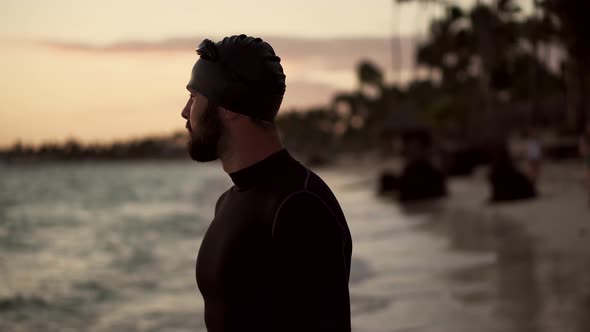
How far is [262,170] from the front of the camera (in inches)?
91.0

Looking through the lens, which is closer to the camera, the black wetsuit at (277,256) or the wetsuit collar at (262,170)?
the black wetsuit at (277,256)

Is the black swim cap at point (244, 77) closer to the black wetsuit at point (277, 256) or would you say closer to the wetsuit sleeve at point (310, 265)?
the black wetsuit at point (277, 256)

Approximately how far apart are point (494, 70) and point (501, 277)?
23.9 metres

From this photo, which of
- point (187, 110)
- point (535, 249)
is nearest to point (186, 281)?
point (535, 249)

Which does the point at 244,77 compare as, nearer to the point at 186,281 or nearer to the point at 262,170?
the point at 262,170

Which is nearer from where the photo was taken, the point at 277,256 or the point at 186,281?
the point at 277,256

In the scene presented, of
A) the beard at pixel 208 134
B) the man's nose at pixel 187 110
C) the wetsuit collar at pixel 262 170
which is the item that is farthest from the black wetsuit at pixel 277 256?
the man's nose at pixel 187 110

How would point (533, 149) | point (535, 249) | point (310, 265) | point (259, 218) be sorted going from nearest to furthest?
point (310, 265) < point (259, 218) < point (535, 249) < point (533, 149)

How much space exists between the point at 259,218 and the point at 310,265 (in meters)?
0.23

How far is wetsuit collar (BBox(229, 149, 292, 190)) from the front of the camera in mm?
2295

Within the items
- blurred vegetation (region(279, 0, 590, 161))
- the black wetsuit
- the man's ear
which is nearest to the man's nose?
the man's ear

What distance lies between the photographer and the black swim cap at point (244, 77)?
7.53 ft

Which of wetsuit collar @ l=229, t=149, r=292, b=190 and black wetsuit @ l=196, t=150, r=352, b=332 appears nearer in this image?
black wetsuit @ l=196, t=150, r=352, b=332

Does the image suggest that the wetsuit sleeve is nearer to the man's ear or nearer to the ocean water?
the man's ear
